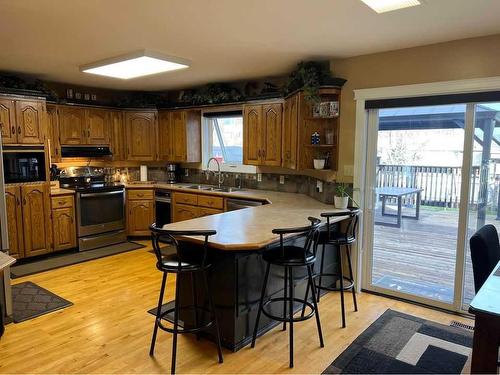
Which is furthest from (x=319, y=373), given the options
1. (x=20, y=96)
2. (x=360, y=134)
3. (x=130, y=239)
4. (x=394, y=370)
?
(x=20, y=96)

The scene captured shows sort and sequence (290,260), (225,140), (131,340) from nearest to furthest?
(290,260) < (131,340) < (225,140)

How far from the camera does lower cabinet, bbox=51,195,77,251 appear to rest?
16.6ft

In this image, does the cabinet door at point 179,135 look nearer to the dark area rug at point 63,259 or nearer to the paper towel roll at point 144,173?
the paper towel roll at point 144,173

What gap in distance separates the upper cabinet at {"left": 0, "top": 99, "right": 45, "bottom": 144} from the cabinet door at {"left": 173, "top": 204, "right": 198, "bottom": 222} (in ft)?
6.55

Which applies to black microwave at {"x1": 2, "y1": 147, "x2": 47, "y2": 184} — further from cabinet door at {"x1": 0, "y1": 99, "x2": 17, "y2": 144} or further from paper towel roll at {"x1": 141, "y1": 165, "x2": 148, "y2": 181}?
paper towel roll at {"x1": 141, "y1": 165, "x2": 148, "y2": 181}

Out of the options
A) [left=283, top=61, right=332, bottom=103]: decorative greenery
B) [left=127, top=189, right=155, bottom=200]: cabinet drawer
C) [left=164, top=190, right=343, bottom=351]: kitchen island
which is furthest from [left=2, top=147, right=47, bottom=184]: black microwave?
[left=283, top=61, right=332, bottom=103]: decorative greenery

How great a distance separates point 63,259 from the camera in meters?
4.96

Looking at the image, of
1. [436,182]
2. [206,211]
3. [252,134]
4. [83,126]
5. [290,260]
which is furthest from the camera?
[83,126]

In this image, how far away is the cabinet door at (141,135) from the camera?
6.12m

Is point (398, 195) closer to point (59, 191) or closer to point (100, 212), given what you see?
point (100, 212)

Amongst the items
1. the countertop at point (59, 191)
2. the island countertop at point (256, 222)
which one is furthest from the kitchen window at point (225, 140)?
the countertop at point (59, 191)

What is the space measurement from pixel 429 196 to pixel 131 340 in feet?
9.84

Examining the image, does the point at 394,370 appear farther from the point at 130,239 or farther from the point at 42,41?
the point at 130,239

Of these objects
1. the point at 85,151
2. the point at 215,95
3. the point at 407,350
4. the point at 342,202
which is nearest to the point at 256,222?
the point at 342,202
